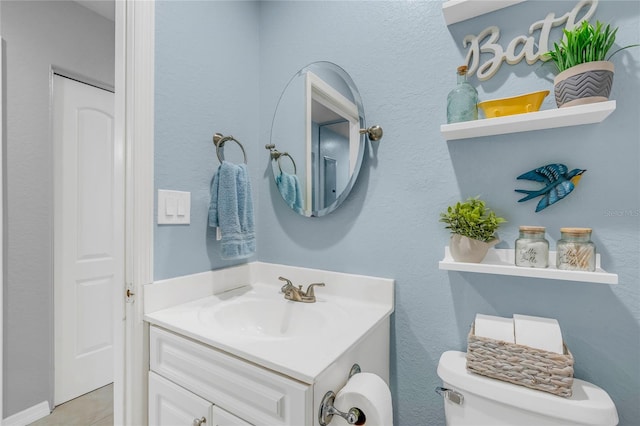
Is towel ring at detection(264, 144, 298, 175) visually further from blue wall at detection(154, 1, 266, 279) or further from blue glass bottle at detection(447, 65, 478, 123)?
blue glass bottle at detection(447, 65, 478, 123)

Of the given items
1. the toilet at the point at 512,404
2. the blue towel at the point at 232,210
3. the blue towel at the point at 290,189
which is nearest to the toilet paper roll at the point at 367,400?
the toilet at the point at 512,404

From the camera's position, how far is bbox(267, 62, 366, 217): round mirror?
1.22 meters

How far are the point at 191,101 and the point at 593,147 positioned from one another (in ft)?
4.42

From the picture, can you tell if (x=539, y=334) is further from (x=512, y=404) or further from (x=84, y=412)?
(x=84, y=412)

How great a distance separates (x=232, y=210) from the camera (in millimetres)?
1198

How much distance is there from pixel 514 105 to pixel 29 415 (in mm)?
2689

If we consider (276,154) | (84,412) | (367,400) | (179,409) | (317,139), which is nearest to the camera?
(367,400)

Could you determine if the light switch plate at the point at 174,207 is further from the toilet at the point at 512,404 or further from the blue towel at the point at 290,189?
the toilet at the point at 512,404

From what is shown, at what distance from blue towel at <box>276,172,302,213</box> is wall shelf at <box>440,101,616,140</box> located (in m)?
0.64

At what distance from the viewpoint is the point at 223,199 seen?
1206mm

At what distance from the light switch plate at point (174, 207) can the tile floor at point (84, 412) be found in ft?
4.61

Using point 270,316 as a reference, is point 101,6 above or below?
above

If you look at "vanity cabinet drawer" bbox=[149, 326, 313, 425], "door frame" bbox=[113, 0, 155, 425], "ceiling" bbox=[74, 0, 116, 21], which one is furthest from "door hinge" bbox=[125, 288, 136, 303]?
"ceiling" bbox=[74, 0, 116, 21]

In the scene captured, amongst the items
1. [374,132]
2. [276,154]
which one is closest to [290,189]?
[276,154]
